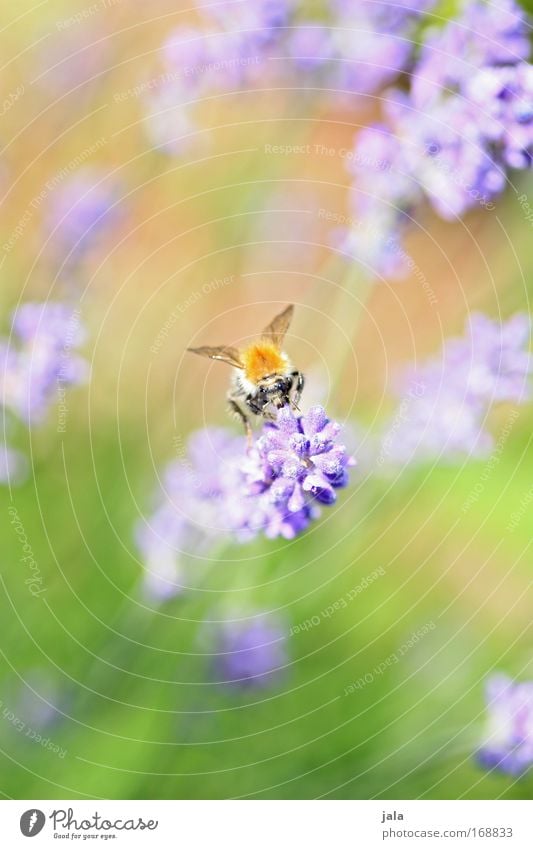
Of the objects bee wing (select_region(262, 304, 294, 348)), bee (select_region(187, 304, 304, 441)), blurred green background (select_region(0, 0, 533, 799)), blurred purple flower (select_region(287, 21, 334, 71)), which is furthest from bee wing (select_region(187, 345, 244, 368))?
blurred purple flower (select_region(287, 21, 334, 71))

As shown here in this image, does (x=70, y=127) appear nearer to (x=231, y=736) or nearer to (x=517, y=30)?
(x=517, y=30)

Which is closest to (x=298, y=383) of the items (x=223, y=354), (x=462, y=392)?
(x=223, y=354)

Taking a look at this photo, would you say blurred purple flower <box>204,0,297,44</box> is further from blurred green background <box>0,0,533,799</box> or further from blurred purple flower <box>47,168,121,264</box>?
blurred purple flower <box>47,168,121,264</box>

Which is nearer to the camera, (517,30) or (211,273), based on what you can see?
(517,30)

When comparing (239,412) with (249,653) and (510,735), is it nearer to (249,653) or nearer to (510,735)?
(249,653)

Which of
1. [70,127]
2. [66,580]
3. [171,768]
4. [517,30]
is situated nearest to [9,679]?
[66,580]

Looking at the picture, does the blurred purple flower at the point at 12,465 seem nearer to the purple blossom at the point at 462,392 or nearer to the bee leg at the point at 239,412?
the bee leg at the point at 239,412
